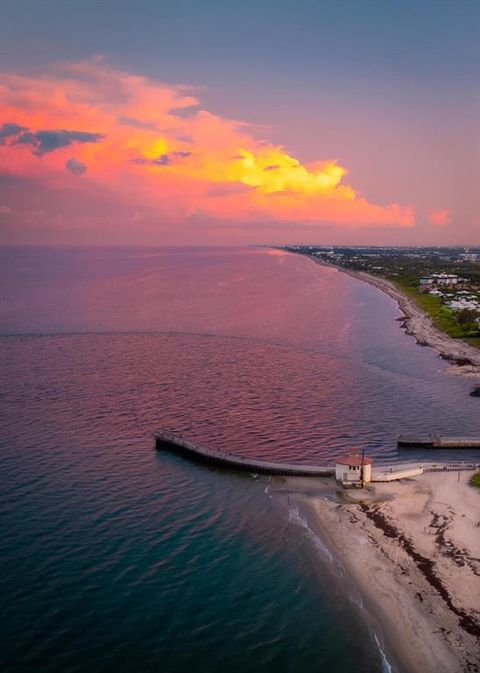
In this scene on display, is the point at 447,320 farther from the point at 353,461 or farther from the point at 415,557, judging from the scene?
the point at 415,557

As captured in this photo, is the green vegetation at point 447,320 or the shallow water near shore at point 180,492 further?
the green vegetation at point 447,320

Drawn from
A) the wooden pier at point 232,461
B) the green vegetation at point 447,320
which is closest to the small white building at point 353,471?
the wooden pier at point 232,461

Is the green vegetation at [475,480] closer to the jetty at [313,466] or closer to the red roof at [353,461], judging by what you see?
the jetty at [313,466]

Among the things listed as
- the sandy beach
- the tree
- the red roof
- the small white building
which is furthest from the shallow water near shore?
the tree

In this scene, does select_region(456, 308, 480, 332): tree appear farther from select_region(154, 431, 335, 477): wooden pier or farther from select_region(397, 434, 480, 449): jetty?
select_region(154, 431, 335, 477): wooden pier

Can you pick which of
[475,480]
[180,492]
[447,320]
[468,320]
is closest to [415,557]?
[475,480]

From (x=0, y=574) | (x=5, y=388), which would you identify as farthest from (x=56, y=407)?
(x=0, y=574)

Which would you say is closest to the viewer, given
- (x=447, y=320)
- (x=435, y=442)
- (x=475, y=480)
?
(x=475, y=480)
